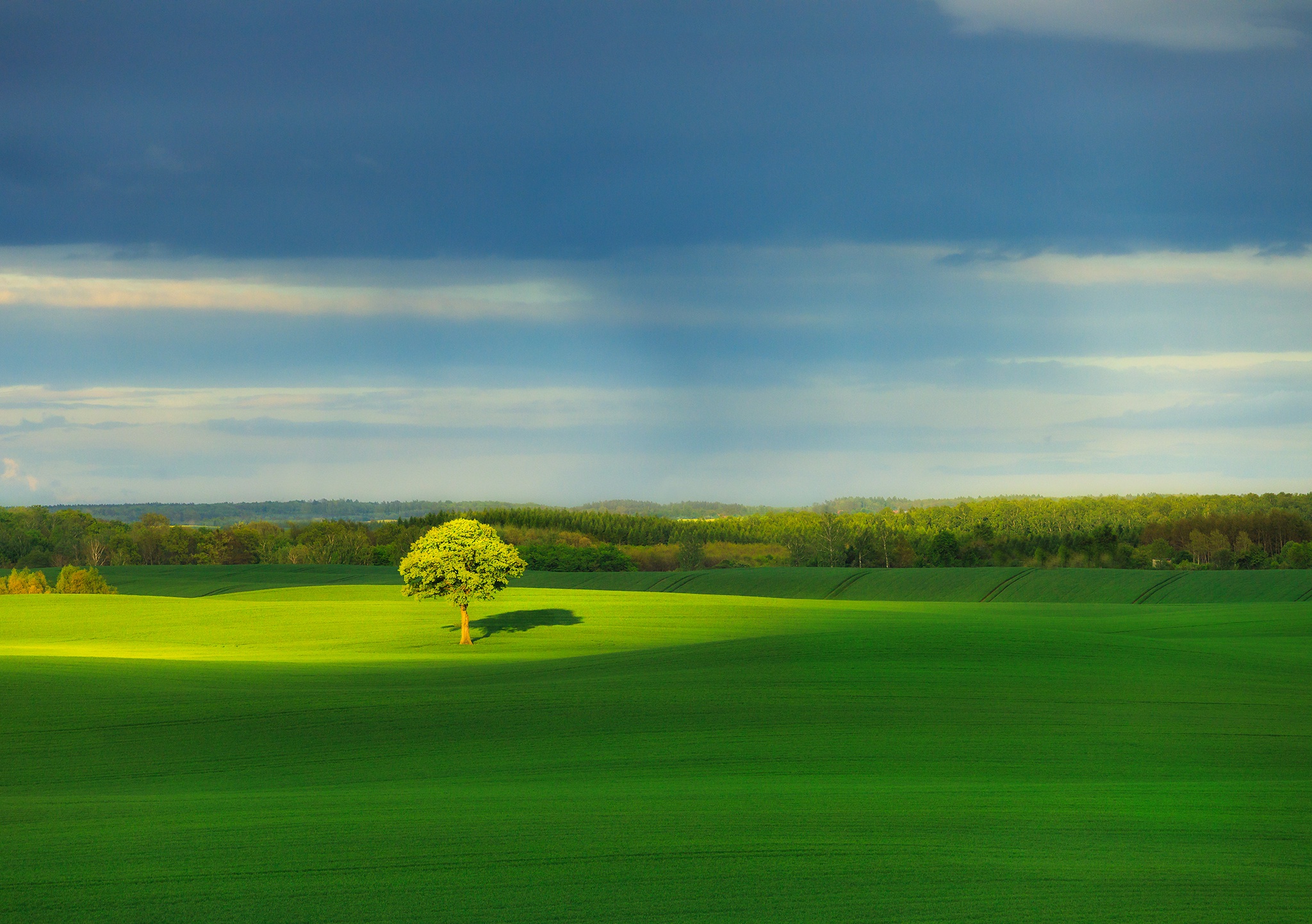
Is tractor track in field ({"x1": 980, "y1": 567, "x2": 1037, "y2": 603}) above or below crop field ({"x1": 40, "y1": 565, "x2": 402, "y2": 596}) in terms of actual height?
above

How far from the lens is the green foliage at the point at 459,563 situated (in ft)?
123

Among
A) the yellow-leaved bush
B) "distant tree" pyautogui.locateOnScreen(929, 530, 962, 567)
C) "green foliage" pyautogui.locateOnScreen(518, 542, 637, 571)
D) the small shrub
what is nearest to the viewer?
the small shrub

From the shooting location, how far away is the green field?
63.9 metres

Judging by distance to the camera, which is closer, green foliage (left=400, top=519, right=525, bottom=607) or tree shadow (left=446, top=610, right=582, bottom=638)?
→ green foliage (left=400, top=519, right=525, bottom=607)

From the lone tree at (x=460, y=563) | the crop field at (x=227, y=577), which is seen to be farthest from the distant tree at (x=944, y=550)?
the lone tree at (x=460, y=563)

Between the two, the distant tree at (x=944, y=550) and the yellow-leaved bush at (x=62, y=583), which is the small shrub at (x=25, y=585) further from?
the distant tree at (x=944, y=550)

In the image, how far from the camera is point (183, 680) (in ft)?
85.3

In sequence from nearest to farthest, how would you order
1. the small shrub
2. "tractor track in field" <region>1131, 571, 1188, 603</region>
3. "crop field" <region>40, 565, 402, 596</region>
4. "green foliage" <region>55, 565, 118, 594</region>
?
"tractor track in field" <region>1131, 571, 1188, 603</region>
the small shrub
"green foliage" <region>55, 565, 118, 594</region>
"crop field" <region>40, 565, 402, 596</region>

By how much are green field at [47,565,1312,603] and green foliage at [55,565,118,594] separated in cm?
581

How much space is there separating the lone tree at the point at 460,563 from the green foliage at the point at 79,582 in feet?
143

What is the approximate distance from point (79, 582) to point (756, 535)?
287ft

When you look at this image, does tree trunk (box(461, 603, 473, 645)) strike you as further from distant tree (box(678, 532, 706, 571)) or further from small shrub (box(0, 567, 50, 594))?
distant tree (box(678, 532, 706, 571))

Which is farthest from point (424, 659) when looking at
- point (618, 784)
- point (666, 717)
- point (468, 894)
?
point (468, 894)

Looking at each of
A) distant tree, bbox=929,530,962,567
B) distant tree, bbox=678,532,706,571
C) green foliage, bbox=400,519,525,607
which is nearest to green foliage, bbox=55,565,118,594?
green foliage, bbox=400,519,525,607
